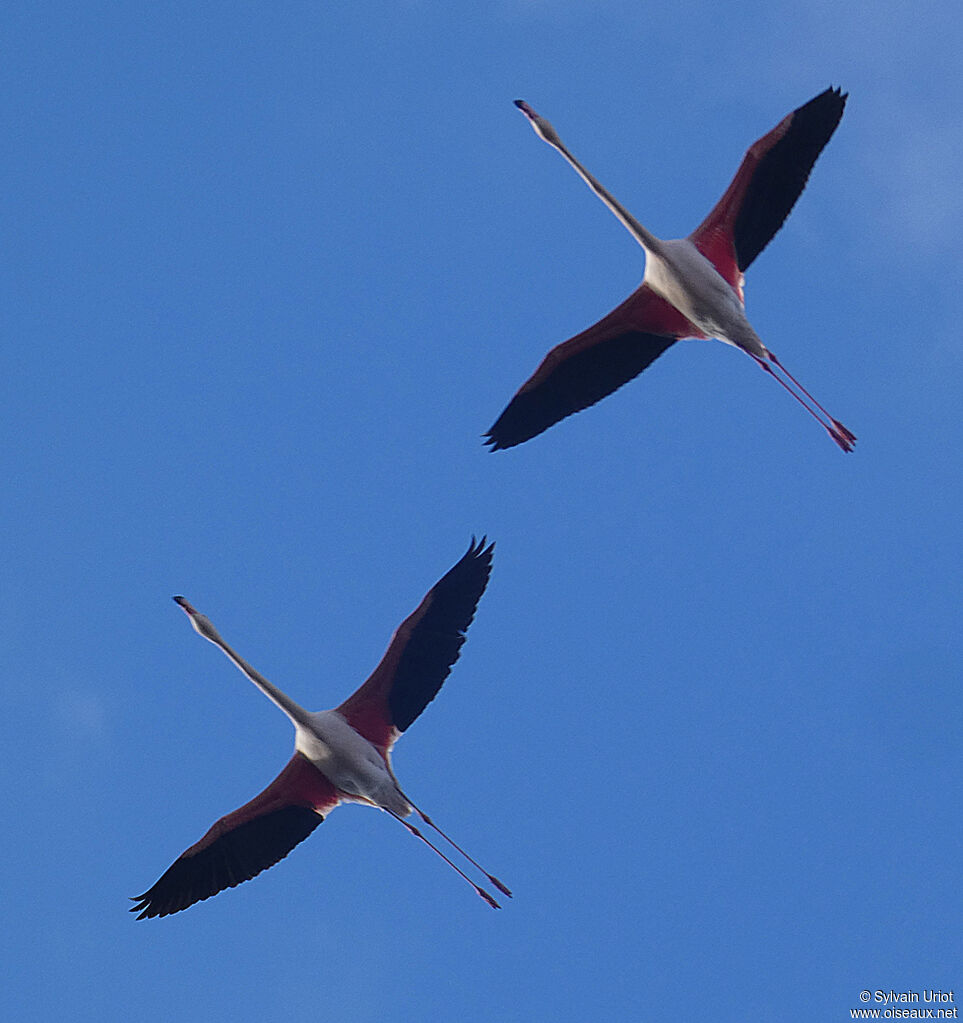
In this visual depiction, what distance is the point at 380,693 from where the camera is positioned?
82.5 ft

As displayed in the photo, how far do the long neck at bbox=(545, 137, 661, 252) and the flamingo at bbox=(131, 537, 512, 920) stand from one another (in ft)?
15.7

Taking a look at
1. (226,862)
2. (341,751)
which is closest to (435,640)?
(341,751)

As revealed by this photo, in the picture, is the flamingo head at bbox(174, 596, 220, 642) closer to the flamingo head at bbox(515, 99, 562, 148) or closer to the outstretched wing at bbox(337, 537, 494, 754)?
the outstretched wing at bbox(337, 537, 494, 754)

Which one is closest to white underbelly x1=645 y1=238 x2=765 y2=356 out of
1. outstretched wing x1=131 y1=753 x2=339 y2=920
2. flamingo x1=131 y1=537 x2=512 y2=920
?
flamingo x1=131 y1=537 x2=512 y2=920

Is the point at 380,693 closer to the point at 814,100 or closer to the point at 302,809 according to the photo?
the point at 302,809

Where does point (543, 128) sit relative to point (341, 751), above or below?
above

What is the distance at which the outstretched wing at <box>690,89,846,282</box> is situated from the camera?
24.4 meters

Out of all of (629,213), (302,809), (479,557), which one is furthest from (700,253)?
(302,809)

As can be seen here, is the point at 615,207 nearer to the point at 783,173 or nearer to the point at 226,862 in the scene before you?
the point at 783,173

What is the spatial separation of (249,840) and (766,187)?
11401 mm

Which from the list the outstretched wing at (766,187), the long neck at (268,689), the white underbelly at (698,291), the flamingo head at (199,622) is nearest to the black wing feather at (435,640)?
the long neck at (268,689)

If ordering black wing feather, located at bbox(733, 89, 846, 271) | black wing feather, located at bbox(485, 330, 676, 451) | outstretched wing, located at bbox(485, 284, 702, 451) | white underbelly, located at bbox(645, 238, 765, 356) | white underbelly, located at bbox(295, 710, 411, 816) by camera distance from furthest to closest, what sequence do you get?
black wing feather, located at bbox(485, 330, 676, 451) < outstretched wing, located at bbox(485, 284, 702, 451) < white underbelly, located at bbox(645, 238, 765, 356) < white underbelly, located at bbox(295, 710, 411, 816) < black wing feather, located at bbox(733, 89, 846, 271)

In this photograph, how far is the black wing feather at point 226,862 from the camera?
987 inches

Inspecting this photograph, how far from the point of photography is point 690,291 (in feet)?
82.5
